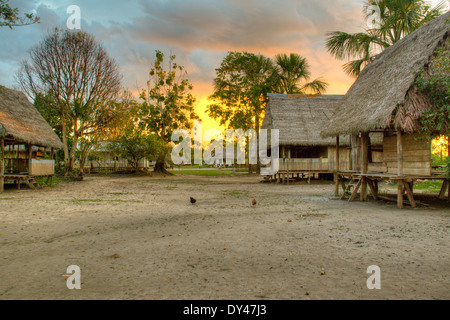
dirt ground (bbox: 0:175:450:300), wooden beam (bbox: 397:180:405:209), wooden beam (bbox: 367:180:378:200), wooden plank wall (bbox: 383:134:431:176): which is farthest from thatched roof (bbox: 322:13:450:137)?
dirt ground (bbox: 0:175:450:300)

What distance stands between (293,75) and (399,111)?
80.4 ft

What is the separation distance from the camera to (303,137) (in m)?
21.3

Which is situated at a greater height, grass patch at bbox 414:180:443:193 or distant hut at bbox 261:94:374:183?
distant hut at bbox 261:94:374:183

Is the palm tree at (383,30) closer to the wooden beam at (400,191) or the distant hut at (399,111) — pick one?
the distant hut at (399,111)

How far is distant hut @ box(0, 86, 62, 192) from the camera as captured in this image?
1432 centimetres

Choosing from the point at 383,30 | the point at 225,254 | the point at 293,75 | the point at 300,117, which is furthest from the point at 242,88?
the point at 225,254

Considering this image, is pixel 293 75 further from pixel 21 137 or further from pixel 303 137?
pixel 21 137

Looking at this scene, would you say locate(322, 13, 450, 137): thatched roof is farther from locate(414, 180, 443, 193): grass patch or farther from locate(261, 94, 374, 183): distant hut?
locate(261, 94, 374, 183): distant hut

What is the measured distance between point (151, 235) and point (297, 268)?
3204mm

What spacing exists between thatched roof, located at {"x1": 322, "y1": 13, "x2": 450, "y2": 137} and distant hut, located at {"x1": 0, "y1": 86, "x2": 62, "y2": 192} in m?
14.4

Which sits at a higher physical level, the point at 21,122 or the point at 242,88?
the point at 242,88

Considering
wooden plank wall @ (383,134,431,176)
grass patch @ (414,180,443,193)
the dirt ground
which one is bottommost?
the dirt ground

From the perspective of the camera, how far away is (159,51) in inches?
1294
